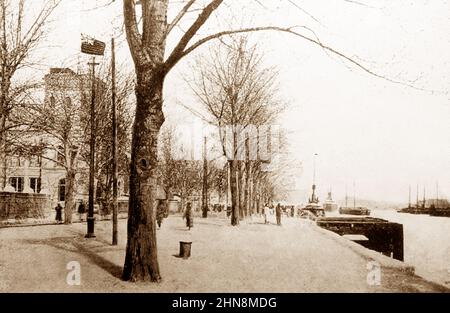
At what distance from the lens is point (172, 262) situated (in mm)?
12680

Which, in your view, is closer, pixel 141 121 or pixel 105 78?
pixel 141 121

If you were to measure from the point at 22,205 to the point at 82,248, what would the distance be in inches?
777

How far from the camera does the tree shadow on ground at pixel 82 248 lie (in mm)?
11383

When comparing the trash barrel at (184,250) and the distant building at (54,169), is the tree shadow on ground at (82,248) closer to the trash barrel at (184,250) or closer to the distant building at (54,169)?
the trash barrel at (184,250)

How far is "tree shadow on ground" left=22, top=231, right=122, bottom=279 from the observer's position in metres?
11.4

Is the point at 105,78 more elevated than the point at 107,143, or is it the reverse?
the point at 105,78

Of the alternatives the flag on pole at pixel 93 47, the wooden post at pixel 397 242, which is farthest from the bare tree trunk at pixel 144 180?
the wooden post at pixel 397 242

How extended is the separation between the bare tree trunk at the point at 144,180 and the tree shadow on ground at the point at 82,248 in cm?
92

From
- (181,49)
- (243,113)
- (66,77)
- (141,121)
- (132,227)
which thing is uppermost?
(66,77)

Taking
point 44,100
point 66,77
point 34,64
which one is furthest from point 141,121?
point 66,77

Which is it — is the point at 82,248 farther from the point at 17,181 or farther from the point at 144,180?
the point at 17,181

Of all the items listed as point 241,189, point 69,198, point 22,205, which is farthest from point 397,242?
point 22,205

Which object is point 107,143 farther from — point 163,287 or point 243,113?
point 163,287
